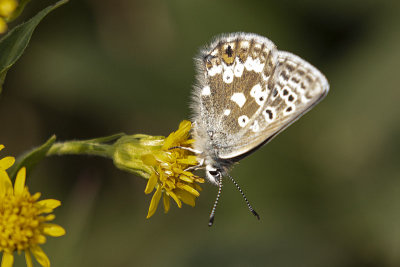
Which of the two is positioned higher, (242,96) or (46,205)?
(242,96)

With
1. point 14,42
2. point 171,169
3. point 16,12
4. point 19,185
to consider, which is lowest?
point 171,169

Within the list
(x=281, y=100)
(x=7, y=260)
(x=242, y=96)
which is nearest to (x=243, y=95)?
(x=242, y=96)

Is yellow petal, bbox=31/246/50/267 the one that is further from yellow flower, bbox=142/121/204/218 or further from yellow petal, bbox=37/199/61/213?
yellow flower, bbox=142/121/204/218

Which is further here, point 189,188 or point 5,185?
point 189,188

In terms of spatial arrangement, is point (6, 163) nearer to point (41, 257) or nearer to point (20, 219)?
point (20, 219)

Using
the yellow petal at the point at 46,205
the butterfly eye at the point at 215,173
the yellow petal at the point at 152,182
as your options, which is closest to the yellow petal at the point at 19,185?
the yellow petal at the point at 46,205

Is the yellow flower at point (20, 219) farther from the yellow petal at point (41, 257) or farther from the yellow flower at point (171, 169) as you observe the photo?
the yellow flower at point (171, 169)
